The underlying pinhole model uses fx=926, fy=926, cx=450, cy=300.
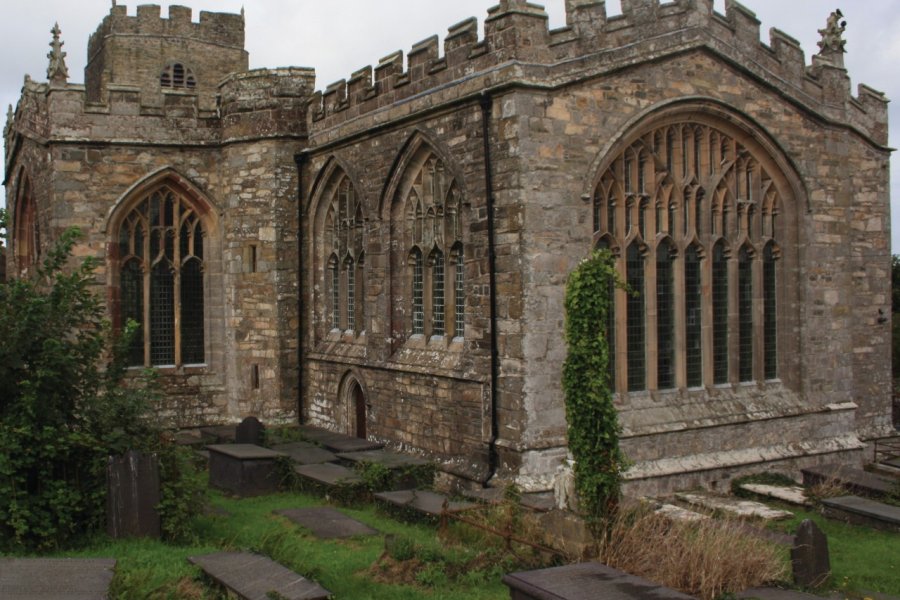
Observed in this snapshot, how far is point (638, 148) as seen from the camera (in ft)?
43.8

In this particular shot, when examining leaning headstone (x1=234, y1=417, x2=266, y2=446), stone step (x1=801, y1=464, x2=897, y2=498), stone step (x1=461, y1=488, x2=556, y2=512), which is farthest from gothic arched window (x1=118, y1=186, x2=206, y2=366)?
stone step (x1=801, y1=464, x2=897, y2=498)

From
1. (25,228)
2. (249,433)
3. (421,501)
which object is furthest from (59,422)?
(25,228)

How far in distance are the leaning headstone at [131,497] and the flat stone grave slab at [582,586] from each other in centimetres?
381

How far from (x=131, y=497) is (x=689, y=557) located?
5.18m

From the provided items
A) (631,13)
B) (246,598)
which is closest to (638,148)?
(631,13)

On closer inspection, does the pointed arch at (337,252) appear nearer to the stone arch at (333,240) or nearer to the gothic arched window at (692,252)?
the stone arch at (333,240)

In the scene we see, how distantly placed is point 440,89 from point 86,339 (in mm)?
6302

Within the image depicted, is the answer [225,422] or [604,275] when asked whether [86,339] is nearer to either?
[604,275]

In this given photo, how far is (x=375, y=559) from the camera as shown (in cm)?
888

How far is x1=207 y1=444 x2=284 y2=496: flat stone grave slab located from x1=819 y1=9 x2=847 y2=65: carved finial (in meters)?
11.4

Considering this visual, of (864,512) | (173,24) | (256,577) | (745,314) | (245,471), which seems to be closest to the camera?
(256,577)

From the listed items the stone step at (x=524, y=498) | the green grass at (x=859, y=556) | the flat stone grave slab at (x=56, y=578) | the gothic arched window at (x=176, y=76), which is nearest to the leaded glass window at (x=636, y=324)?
the stone step at (x=524, y=498)

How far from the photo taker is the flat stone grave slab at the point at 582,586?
6.52 metres

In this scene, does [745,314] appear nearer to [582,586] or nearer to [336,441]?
[336,441]
